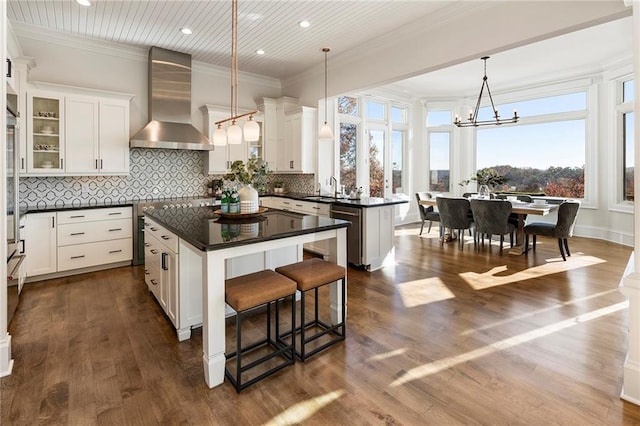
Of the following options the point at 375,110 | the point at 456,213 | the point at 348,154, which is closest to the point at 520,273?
the point at 456,213

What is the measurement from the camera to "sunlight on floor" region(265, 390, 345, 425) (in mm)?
1830

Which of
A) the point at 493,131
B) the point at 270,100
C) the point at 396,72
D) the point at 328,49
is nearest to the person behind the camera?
the point at 396,72

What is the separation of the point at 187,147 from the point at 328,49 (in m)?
2.61

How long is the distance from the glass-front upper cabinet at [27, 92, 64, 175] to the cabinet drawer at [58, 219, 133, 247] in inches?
30.5

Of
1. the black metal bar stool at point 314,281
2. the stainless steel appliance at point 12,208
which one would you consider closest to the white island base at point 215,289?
the black metal bar stool at point 314,281

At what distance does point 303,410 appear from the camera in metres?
1.91

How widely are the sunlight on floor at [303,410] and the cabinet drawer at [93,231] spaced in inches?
152

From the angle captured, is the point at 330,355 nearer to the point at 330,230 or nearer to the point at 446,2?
the point at 330,230

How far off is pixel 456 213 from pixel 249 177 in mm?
4198

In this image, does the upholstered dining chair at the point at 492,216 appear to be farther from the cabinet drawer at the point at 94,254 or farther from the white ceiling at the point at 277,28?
the cabinet drawer at the point at 94,254

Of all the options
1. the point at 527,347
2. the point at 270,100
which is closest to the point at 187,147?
the point at 270,100

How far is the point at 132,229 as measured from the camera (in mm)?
4781

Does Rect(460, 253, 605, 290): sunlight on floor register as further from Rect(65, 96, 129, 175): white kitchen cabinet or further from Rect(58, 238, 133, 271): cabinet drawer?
Rect(65, 96, 129, 175): white kitchen cabinet

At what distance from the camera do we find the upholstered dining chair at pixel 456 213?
19.1 feet
